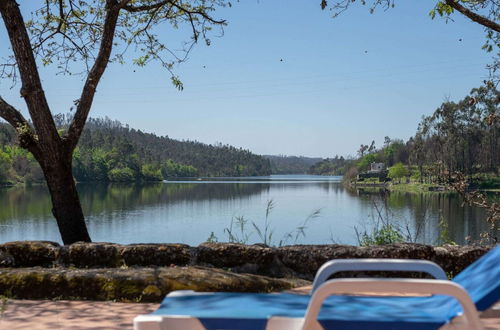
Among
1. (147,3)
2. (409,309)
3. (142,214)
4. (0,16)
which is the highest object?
(147,3)

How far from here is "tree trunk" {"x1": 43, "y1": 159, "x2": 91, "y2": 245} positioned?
490 cm

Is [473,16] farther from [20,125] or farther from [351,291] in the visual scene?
[20,125]

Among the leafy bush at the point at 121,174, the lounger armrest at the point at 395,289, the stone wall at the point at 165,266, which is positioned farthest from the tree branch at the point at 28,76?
the leafy bush at the point at 121,174

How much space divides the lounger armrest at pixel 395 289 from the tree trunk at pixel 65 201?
12.0ft

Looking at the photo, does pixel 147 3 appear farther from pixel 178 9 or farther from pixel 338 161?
pixel 338 161

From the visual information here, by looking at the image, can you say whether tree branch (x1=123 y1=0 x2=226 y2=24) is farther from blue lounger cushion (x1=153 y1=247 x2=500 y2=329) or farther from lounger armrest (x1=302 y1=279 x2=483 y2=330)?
lounger armrest (x1=302 y1=279 x2=483 y2=330)

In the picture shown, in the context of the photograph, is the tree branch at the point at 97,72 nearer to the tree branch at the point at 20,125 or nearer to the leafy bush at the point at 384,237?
the tree branch at the point at 20,125

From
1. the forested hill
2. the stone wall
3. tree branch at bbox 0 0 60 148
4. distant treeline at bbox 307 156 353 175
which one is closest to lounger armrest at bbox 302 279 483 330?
the stone wall

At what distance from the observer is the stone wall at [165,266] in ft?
11.4

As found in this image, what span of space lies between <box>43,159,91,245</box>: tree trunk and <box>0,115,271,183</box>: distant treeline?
2600 cm

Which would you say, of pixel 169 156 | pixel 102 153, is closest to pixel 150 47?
pixel 102 153

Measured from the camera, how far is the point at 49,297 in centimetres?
348

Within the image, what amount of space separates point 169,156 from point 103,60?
95488 mm

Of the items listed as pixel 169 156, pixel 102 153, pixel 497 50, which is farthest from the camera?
pixel 169 156
